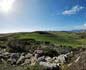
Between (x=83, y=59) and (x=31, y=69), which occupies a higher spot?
(x=83, y=59)

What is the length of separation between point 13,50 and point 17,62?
1382cm

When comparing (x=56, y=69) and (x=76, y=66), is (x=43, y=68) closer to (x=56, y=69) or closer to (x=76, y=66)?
(x=56, y=69)

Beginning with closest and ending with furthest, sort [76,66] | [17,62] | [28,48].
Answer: [76,66]
[17,62]
[28,48]

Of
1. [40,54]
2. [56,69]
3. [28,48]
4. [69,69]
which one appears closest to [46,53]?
[40,54]

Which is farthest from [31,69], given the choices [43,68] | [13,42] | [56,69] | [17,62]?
[13,42]

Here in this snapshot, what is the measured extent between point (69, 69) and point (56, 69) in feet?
7.26

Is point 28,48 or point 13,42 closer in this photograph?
point 28,48

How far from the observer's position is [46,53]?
93.6 feet

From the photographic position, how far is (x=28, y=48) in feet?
126

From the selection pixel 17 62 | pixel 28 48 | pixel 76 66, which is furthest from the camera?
pixel 28 48

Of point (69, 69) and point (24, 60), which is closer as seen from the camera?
point (69, 69)

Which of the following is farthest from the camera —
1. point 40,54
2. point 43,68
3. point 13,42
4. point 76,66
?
point 13,42

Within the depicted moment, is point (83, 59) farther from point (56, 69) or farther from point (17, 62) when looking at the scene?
point (17, 62)

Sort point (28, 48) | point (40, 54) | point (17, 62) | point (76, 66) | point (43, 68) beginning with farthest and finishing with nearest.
A: point (28, 48) → point (40, 54) → point (17, 62) → point (43, 68) → point (76, 66)
